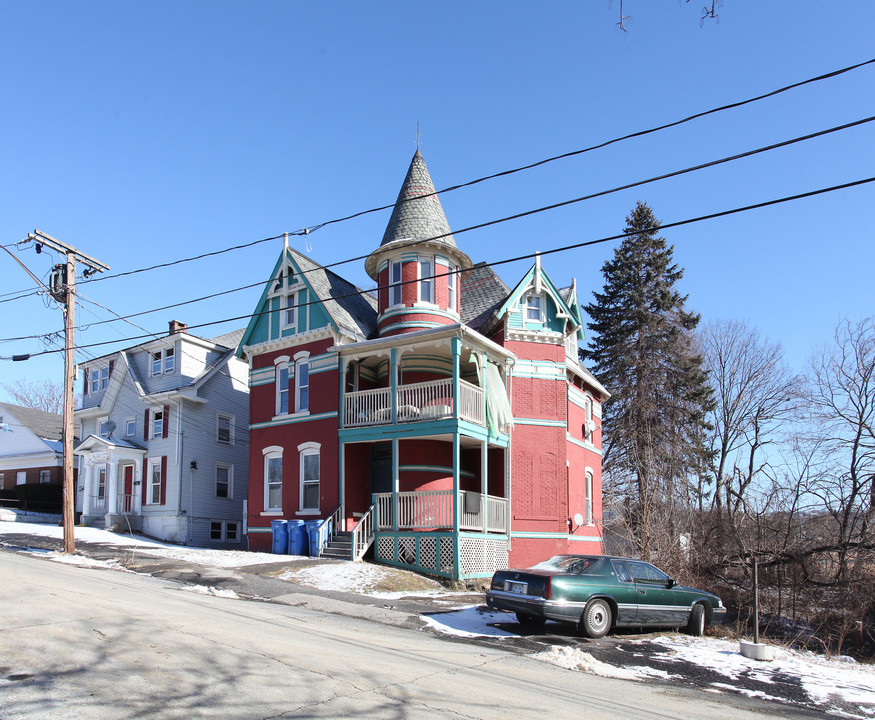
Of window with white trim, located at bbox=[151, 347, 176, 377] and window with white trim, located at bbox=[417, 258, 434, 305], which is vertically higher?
window with white trim, located at bbox=[417, 258, 434, 305]

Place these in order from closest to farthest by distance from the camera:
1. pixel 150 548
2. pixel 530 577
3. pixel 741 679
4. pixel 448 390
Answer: pixel 741 679, pixel 530 577, pixel 448 390, pixel 150 548

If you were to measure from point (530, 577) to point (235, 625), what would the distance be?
4818mm

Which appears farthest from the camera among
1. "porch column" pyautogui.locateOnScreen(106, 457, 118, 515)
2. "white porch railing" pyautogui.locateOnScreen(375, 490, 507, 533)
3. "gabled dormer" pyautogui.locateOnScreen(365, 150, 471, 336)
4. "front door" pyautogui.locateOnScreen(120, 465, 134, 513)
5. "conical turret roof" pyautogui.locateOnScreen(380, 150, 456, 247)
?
"front door" pyautogui.locateOnScreen(120, 465, 134, 513)

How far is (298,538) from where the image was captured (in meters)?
21.5

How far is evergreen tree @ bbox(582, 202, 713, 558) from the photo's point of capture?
Result: 126 ft

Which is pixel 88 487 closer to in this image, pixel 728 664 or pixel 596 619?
pixel 596 619

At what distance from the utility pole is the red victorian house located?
5902 mm

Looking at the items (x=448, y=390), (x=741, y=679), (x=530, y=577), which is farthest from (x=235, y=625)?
(x=448, y=390)

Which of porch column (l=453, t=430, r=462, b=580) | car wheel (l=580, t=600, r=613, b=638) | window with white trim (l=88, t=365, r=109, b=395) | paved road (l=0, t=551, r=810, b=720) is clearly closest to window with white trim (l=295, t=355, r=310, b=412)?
porch column (l=453, t=430, r=462, b=580)

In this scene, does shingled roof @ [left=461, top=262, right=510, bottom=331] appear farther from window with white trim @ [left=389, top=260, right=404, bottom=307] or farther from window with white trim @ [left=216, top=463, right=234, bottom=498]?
window with white trim @ [left=216, top=463, right=234, bottom=498]

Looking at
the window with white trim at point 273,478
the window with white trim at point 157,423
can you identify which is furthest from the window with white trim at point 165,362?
Result: the window with white trim at point 273,478

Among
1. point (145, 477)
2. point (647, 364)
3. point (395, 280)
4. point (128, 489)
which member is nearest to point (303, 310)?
point (395, 280)

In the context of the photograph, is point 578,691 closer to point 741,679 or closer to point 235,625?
point 741,679

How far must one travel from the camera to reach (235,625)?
1019 cm
